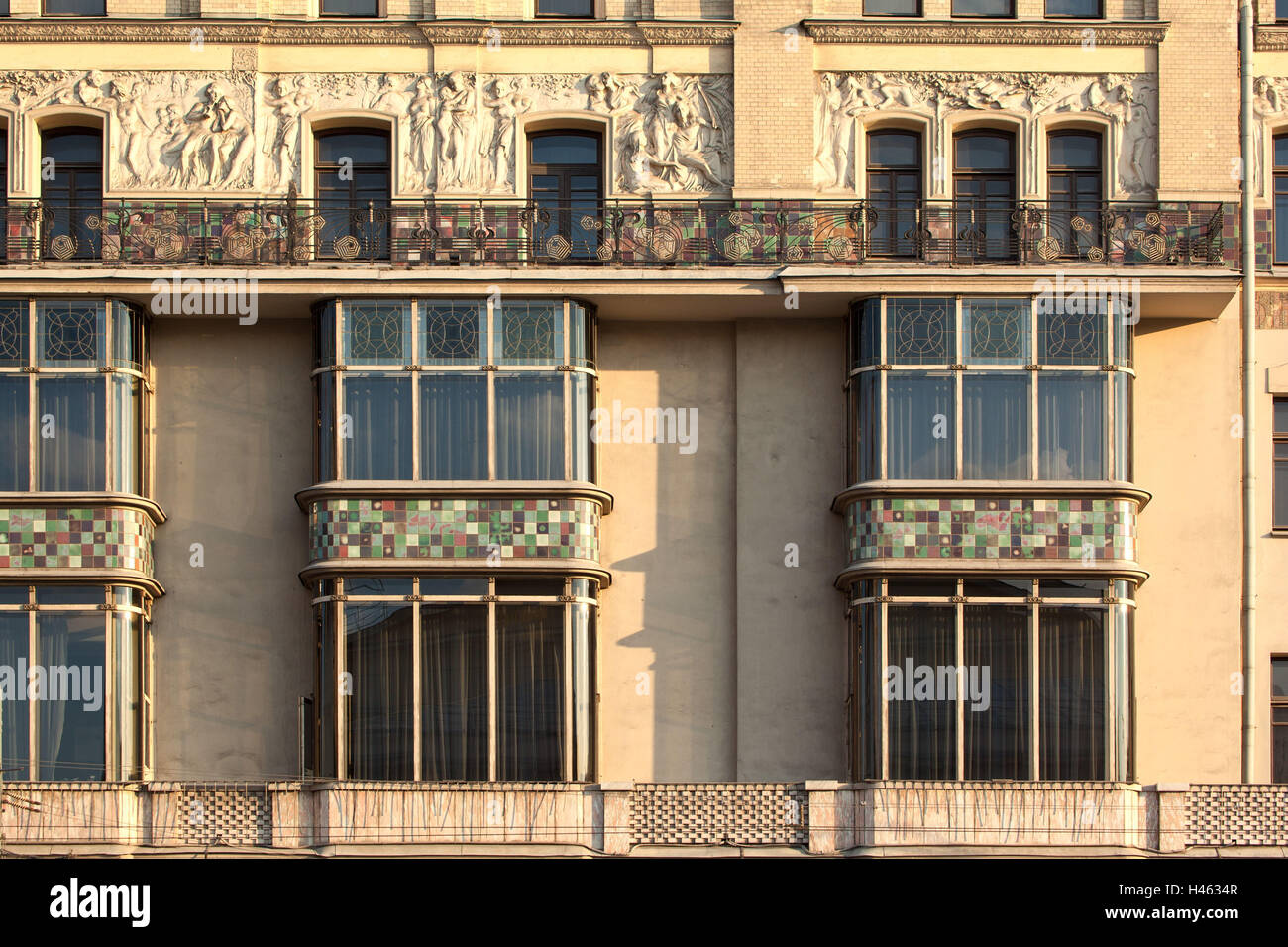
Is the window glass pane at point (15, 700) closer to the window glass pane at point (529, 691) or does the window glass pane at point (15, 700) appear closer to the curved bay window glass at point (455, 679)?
the curved bay window glass at point (455, 679)

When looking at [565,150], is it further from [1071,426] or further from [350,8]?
[1071,426]

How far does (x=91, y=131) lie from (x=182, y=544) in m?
6.18

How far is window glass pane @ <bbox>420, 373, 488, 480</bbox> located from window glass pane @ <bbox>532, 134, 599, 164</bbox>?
375 cm

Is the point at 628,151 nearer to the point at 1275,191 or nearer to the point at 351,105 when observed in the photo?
the point at 351,105

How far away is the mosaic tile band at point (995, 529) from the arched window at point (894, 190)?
3.92 m

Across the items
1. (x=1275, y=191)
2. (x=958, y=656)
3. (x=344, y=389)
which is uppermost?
(x=1275, y=191)

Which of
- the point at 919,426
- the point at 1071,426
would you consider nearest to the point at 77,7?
the point at 919,426

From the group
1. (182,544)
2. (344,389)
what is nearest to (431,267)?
(344,389)

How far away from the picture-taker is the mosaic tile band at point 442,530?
36.3 m

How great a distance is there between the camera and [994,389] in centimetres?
3688

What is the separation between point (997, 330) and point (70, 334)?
1254 centimetres

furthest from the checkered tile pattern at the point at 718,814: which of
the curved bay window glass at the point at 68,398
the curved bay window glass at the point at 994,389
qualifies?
the curved bay window glass at the point at 68,398

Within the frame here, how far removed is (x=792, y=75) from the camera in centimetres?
3847

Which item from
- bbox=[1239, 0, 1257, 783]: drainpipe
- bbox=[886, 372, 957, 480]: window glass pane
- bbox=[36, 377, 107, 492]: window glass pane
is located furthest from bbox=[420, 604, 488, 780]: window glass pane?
bbox=[1239, 0, 1257, 783]: drainpipe
